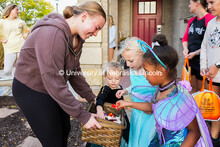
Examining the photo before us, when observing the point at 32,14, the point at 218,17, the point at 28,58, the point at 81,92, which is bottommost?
the point at 81,92

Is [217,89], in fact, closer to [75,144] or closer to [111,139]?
[111,139]

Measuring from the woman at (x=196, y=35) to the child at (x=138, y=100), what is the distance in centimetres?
141

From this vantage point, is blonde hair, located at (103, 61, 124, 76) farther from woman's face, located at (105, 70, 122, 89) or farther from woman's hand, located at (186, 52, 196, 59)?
woman's hand, located at (186, 52, 196, 59)

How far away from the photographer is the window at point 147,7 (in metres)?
8.31

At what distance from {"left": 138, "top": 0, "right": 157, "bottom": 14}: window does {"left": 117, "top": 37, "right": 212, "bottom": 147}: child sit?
7.29 m

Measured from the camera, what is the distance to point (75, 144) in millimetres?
2738

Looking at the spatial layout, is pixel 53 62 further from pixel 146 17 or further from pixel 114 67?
pixel 146 17

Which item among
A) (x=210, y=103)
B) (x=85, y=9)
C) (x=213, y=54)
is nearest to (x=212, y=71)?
(x=213, y=54)

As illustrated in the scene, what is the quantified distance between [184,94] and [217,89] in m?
1.41

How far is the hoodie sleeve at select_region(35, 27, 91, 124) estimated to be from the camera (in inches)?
52.7

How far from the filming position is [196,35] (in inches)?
122

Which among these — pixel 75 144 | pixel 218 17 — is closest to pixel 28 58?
pixel 75 144

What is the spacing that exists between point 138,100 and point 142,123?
0.70ft

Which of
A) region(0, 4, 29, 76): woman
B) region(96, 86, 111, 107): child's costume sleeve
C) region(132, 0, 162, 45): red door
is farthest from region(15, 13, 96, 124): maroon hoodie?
region(132, 0, 162, 45): red door
